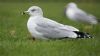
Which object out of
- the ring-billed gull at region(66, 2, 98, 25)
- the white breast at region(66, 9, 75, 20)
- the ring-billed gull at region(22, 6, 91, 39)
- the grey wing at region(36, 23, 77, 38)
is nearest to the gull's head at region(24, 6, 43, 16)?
the ring-billed gull at region(22, 6, 91, 39)

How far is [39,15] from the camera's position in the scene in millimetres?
9523

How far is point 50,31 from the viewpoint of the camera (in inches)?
357

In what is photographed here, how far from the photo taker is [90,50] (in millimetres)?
8031

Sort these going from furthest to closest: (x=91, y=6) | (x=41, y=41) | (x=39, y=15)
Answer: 1. (x=91, y=6)
2. (x=39, y=15)
3. (x=41, y=41)

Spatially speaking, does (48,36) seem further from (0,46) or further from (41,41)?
(0,46)

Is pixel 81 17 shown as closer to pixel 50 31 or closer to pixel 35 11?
pixel 35 11

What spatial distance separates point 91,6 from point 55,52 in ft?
58.0

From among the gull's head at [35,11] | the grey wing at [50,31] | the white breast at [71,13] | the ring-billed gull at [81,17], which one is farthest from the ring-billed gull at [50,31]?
the white breast at [71,13]

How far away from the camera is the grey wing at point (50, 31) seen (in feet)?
29.7

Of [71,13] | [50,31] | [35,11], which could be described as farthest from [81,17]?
[50,31]

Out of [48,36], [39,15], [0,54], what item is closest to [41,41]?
[48,36]

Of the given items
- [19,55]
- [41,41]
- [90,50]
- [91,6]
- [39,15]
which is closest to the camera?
[19,55]

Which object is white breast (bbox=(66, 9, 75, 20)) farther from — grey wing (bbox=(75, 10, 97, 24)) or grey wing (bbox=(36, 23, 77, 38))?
grey wing (bbox=(36, 23, 77, 38))

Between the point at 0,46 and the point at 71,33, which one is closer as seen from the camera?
the point at 0,46
